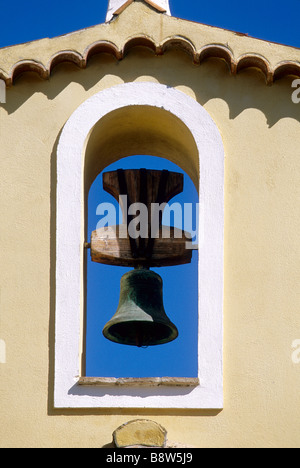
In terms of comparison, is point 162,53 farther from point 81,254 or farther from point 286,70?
point 81,254

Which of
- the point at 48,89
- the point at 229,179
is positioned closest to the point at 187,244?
the point at 229,179

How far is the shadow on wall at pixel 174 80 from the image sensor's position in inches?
367

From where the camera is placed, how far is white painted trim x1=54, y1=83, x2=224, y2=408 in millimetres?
8508

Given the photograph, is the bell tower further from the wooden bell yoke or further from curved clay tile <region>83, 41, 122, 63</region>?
the wooden bell yoke

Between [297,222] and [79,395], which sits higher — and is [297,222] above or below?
above

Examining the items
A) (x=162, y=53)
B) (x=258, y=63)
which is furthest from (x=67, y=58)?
(x=258, y=63)

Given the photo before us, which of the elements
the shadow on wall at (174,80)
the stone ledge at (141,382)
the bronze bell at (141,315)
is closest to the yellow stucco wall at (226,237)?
the shadow on wall at (174,80)

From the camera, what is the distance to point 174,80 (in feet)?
30.8

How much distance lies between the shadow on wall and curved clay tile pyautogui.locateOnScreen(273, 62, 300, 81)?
0.03m

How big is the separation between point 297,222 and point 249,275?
425mm

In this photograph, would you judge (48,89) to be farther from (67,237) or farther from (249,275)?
(249,275)

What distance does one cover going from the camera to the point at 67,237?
8.93m

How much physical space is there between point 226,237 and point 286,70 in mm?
1120

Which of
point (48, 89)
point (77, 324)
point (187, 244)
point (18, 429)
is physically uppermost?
point (48, 89)
